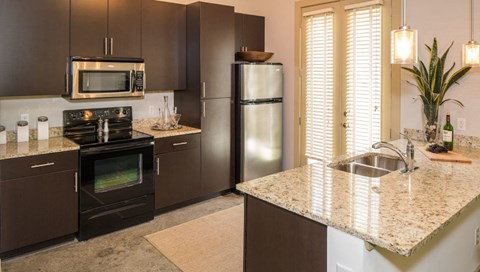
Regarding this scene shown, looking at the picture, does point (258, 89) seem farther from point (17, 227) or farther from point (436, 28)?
point (17, 227)

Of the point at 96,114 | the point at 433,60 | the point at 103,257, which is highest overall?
the point at 433,60

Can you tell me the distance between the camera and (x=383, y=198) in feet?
6.02

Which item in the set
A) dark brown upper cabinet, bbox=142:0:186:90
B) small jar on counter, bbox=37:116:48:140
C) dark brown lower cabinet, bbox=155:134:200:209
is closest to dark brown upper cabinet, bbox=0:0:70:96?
small jar on counter, bbox=37:116:48:140

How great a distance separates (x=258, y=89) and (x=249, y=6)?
1.46 meters

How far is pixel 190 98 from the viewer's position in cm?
420

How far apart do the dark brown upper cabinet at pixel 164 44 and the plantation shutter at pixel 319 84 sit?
154 centimetres

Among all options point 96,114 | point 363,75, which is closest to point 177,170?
point 96,114

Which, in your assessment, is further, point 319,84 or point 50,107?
point 319,84

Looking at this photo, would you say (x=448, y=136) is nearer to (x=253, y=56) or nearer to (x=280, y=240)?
(x=280, y=240)

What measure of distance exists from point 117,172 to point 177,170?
27.6 inches

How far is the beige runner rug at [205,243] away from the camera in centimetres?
292

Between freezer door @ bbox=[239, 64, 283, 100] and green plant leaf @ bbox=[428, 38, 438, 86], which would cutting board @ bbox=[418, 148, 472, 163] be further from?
freezer door @ bbox=[239, 64, 283, 100]

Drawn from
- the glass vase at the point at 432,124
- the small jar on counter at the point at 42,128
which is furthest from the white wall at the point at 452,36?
the small jar on counter at the point at 42,128

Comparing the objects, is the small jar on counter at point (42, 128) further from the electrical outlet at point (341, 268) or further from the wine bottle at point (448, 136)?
the wine bottle at point (448, 136)
